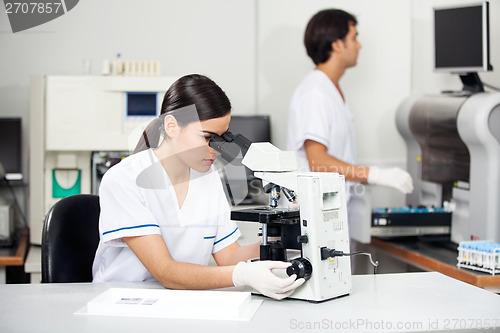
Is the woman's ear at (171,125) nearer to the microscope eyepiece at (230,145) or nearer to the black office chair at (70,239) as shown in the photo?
the microscope eyepiece at (230,145)

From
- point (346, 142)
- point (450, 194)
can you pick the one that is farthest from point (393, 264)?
point (346, 142)

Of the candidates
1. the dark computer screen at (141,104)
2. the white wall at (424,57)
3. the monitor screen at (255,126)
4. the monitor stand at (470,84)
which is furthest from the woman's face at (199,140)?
the white wall at (424,57)

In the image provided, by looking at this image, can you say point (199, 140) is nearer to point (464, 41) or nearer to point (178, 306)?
point (178, 306)

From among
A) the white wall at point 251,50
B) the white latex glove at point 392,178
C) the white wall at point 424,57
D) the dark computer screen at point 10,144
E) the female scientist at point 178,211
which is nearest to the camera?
the female scientist at point 178,211

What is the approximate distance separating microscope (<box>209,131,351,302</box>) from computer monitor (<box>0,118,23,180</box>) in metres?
1.60

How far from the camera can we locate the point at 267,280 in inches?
52.3

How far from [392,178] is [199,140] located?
1.13 metres

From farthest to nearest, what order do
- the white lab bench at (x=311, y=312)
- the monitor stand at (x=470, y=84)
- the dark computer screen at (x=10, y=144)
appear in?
the dark computer screen at (x=10, y=144) → the monitor stand at (x=470, y=84) → the white lab bench at (x=311, y=312)

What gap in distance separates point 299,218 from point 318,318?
255 mm

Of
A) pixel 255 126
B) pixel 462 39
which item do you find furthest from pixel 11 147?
pixel 462 39

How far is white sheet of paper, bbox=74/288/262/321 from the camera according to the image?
1.23 metres

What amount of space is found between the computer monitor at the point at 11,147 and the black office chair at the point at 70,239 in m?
1.12

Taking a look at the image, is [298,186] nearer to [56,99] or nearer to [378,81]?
[56,99]

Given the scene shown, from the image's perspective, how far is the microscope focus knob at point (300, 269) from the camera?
1315mm
